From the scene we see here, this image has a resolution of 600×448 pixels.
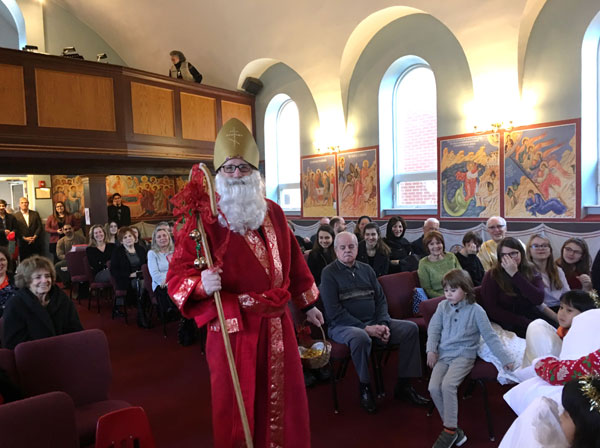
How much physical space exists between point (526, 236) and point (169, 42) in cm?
1020

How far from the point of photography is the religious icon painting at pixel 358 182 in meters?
10.1

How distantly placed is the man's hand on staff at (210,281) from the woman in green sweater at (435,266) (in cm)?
328

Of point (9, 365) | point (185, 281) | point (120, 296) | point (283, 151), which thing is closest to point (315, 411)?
point (185, 281)

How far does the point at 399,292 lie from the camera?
4750 millimetres

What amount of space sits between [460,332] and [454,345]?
113mm

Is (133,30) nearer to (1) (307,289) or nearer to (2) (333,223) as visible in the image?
(2) (333,223)

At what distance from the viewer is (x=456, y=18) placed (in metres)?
7.90

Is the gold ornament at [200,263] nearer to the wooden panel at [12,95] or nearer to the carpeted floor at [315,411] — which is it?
the carpeted floor at [315,411]

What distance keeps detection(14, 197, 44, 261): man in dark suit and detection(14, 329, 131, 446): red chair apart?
32.3 ft

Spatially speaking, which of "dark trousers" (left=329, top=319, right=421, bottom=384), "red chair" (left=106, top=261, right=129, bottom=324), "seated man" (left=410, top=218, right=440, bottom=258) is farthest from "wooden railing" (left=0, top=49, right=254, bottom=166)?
"dark trousers" (left=329, top=319, right=421, bottom=384)

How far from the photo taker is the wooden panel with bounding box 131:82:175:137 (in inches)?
359

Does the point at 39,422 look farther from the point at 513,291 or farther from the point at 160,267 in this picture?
the point at 160,267

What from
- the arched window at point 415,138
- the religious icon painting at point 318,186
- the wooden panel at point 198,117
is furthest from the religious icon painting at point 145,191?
the arched window at point 415,138

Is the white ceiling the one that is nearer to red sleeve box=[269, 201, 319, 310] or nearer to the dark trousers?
the dark trousers
